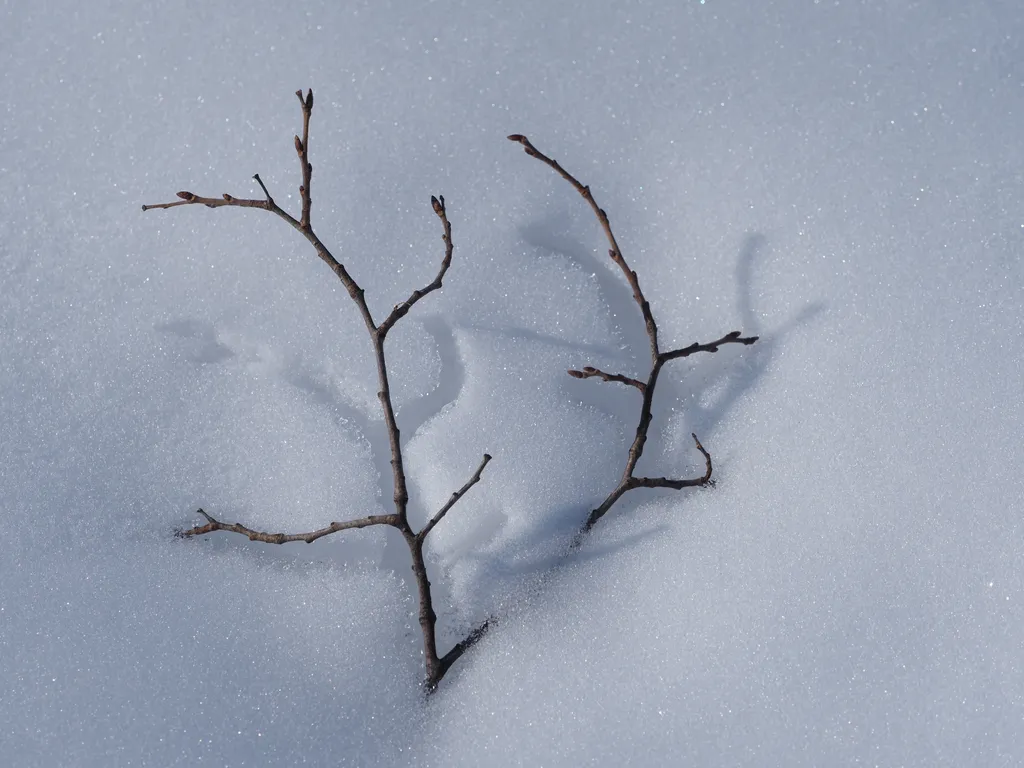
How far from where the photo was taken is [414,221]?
1.11 metres

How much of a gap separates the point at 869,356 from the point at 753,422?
161mm

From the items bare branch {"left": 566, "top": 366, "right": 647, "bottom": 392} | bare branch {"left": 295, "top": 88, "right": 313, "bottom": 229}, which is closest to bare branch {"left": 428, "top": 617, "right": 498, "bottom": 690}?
bare branch {"left": 566, "top": 366, "right": 647, "bottom": 392}

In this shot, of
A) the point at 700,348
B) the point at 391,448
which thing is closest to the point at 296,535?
the point at 391,448

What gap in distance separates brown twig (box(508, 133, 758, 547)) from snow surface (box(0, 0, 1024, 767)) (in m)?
0.04

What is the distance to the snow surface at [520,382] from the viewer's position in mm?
988

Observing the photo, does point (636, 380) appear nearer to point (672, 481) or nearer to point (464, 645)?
point (672, 481)

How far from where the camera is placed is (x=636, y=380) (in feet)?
3.34

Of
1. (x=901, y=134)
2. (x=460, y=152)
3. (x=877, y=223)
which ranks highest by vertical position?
(x=901, y=134)

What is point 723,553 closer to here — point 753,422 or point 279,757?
point 753,422

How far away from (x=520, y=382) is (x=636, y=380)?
149 mm

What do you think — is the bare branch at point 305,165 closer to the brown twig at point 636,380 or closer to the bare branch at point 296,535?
the brown twig at point 636,380

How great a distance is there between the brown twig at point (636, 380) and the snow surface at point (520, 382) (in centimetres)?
4

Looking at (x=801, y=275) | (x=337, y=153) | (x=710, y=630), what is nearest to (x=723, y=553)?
(x=710, y=630)

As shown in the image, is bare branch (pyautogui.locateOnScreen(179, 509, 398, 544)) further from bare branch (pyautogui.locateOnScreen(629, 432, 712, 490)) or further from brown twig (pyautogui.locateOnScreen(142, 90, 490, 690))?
bare branch (pyautogui.locateOnScreen(629, 432, 712, 490))
